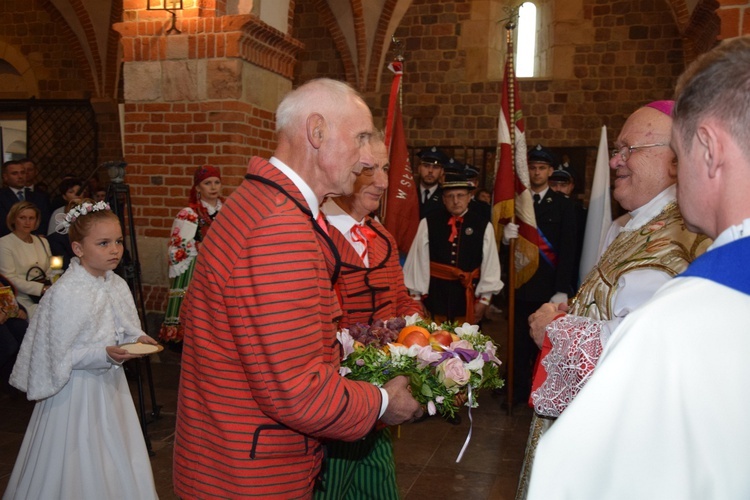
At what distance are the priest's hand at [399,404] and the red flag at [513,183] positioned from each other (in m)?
3.92

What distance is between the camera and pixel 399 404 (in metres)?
2.10

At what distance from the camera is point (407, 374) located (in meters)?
2.25

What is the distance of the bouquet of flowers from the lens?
87.9 inches

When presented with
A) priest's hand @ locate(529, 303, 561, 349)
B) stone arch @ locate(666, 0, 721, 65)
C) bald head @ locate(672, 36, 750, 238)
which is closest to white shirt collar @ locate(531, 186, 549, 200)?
priest's hand @ locate(529, 303, 561, 349)

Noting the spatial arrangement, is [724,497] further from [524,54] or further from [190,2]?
[524,54]

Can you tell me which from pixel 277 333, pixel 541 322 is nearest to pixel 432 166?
pixel 541 322

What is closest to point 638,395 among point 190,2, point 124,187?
point 124,187

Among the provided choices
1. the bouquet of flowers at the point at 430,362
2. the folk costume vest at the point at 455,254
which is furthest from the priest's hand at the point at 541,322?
the folk costume vest at the point at 455,254

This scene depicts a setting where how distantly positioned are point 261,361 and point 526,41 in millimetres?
12908

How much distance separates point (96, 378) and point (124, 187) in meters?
1.66

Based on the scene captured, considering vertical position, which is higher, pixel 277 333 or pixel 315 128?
pixel 315 128

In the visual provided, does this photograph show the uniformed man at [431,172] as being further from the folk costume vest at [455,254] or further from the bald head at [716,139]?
the bald head at [716,139]

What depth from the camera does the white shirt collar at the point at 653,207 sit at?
248 cm

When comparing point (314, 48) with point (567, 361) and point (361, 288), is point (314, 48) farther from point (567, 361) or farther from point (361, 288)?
point (567, 361)
